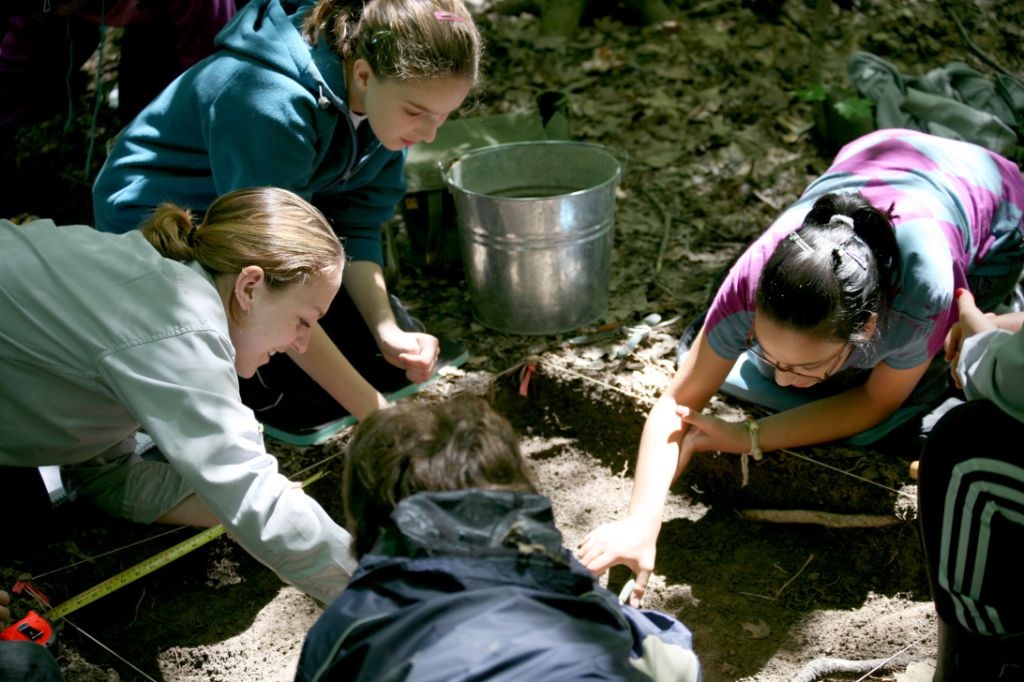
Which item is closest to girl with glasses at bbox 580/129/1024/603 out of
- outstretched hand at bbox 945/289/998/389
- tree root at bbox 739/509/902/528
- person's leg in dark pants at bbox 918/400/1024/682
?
outstretched hand at bbox 945/289/998/389

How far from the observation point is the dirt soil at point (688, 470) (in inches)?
99.3

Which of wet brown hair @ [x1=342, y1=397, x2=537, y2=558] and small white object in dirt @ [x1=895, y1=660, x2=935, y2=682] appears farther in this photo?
small white object in dirt @ [x1=895, y1=660, x2=935, y2=682]

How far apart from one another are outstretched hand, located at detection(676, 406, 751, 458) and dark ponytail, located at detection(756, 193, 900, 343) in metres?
0.49

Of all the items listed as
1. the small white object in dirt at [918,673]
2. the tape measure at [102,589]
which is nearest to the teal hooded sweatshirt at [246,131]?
the tape measure at [102,589]

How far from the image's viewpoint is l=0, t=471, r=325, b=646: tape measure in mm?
2191

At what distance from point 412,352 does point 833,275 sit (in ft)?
3.92

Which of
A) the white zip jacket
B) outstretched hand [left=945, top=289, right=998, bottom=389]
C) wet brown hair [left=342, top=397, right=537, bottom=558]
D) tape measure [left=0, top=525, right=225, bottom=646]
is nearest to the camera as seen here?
wet brown hair [left=342, top=397, right=537, bottom=558]

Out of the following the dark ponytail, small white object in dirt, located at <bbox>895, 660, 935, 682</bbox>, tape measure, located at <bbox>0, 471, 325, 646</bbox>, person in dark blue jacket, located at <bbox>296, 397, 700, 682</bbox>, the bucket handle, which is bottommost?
small white object in dirt, located at <bbox>895, 660, 935, 682</bbox>

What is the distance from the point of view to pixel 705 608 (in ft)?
8.70

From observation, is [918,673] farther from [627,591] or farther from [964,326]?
[964,326]

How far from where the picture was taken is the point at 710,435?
2.63m

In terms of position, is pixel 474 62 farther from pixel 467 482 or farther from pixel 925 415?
pixel 925 415

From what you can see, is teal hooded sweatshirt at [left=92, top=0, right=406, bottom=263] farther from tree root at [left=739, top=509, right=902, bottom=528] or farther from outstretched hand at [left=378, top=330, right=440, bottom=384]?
tree root at [left=739, top=509, right=902, bottom=528]

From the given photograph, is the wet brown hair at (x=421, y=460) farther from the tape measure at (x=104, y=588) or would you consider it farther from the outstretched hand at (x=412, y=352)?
the outstretched hand at (x=412, y=352)
